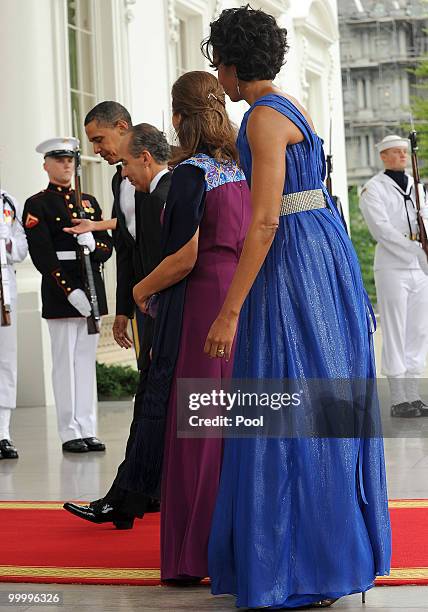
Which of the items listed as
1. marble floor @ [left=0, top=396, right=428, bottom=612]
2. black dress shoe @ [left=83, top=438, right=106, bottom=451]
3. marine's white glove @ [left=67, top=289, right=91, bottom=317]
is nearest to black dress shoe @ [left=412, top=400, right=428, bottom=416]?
marble floor @ [left=0, top=396, right=428, bottom=612]

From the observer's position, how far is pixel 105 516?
5242 mm

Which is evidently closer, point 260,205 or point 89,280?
point 260,205

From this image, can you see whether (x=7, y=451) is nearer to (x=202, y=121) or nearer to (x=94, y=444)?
(x=94, y=444)

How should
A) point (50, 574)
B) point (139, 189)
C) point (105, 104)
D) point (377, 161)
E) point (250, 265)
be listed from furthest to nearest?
point (377, 161) → point (105, 104) → point (139, 189) → point (50, 574) → point (250, 265)

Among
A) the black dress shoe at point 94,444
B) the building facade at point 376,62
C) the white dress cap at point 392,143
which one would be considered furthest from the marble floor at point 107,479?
the building facade at point 376,62

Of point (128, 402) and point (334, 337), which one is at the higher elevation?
point (334, 337)

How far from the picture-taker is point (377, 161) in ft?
184

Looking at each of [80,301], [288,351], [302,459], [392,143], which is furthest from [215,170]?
[392,143]

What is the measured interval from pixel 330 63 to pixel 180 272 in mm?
20986

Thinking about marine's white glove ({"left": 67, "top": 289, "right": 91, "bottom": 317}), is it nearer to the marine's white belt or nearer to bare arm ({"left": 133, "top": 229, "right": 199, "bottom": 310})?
the marine's white belt

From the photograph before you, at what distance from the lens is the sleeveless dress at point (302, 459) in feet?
12.3

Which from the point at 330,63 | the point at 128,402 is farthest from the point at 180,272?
the point at 330,63

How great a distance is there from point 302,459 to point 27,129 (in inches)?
302

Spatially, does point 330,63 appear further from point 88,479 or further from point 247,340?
point 247,340
